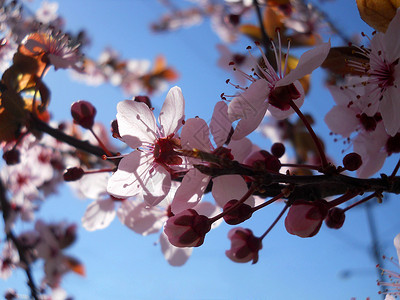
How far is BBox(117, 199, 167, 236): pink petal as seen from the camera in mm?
859

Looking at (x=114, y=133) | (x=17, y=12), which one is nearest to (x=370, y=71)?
(x=114, y=133)

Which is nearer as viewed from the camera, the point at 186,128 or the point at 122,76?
the point at 186,128

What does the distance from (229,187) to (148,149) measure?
0.17 m

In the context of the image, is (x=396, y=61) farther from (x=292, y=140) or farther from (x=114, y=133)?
(x=292, y=140)

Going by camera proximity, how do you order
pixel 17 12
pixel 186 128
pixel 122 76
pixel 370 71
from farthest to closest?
pixel 122 76 < pixel 17 12 < pixel 370 71 < pixel 186 128

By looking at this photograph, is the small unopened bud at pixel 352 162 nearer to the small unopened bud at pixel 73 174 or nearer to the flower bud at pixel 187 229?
the flower bud at pixel 187 229

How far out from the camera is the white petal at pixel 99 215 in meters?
0.94

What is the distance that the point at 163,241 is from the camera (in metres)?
0.90

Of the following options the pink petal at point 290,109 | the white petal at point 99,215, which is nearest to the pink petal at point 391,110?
the pink petal at point 290,109

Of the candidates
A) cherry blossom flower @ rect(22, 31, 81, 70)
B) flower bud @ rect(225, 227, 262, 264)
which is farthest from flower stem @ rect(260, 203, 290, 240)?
cherry blossom flower @ rect(22, 31, 81, 70)

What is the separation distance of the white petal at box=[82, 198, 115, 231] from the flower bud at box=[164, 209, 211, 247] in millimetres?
404

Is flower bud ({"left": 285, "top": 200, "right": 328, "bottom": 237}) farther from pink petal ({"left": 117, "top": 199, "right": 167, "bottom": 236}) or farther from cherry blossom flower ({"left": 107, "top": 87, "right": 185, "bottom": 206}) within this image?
pink petal ({"left": 117, "top": 199, "right": 167, "bottom": 236})

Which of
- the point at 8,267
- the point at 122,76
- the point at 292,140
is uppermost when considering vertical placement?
the point at 122,76

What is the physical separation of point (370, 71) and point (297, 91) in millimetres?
159
